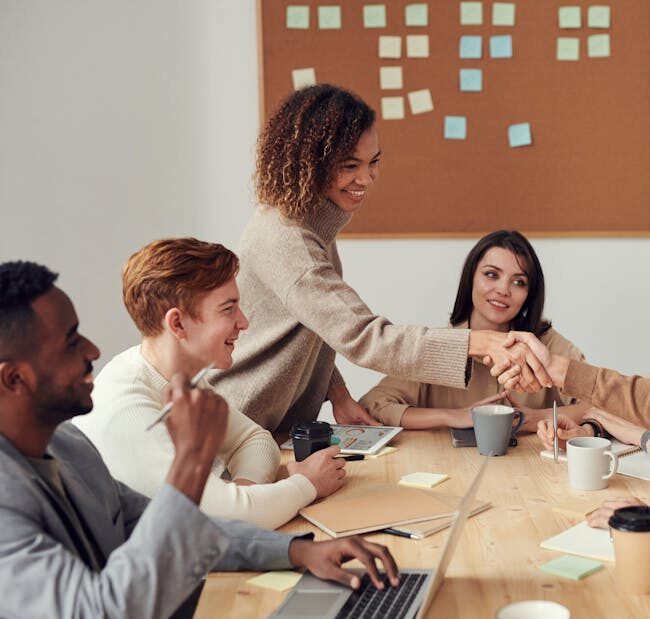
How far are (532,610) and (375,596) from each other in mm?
213

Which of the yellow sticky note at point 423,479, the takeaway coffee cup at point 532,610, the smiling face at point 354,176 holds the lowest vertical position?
the yellow sticky note at point 423,479

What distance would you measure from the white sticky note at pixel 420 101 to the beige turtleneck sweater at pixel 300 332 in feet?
4.75

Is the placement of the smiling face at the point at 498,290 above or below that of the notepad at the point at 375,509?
above

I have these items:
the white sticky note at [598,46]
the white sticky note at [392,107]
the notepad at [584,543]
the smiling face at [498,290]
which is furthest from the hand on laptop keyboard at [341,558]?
the white sticky note at [598,46]

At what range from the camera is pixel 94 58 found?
3473 millimetres

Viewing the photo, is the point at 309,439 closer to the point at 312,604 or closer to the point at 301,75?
the point at 312,604

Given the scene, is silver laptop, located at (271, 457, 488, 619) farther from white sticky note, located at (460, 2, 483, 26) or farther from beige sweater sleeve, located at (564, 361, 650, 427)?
white sticky note, located at (460, 2, 483, 26)

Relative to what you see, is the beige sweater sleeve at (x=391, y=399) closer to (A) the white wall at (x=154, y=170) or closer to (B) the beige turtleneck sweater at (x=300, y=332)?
(B) the beige turtleneck sweater at (x=300, y=332)

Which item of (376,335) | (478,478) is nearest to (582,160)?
(376,335)

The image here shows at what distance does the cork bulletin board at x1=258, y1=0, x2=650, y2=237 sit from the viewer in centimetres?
340

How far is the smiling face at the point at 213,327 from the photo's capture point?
170 cm

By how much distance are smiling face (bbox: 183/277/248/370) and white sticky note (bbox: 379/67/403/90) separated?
6.34ft

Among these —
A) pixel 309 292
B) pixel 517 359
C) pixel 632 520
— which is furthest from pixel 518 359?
pixel 632 520

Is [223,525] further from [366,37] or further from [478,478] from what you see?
[366,37]
